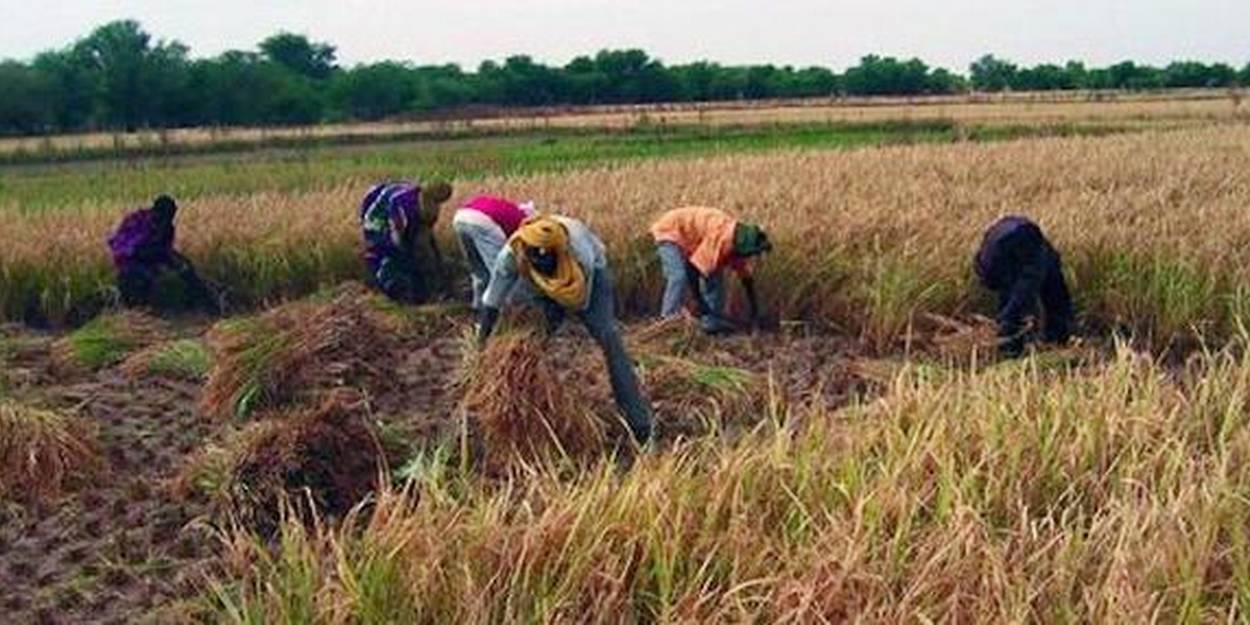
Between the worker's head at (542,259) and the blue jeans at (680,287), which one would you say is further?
the blue jeans at (680,287)

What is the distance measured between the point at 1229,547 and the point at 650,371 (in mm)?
4239

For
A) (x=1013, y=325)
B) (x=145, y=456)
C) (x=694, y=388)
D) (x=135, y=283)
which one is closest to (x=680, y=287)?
(x=694, y=388)

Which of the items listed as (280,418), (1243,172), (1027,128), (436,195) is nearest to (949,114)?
(1027,128)

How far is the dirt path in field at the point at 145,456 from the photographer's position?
4383 mm

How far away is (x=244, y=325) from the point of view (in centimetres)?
768

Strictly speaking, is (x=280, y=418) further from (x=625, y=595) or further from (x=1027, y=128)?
(x=1027, y=128)

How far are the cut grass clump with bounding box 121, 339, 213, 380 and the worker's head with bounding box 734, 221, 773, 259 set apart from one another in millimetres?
3453

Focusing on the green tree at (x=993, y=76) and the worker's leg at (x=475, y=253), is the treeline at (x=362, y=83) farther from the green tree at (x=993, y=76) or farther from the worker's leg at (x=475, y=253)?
the worker's leg at (x=475, y=253)

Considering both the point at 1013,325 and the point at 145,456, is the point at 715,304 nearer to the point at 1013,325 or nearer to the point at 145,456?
the point at 1013,325

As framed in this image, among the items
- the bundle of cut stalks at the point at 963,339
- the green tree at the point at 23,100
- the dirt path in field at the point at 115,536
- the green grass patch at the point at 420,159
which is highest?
the green tree at the point at 23,100

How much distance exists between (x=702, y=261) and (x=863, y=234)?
168 centimetres

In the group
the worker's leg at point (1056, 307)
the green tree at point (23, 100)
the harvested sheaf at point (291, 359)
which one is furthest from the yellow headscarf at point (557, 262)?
the green tree at point (23, 100)

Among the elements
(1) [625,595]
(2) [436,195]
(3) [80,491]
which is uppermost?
(2) [436,195]

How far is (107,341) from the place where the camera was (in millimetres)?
8586
